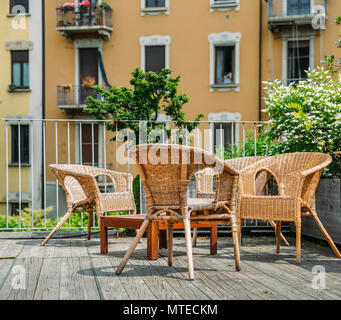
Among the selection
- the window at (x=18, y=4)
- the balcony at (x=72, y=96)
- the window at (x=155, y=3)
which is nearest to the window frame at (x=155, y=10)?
the window at (x=155, y=3)

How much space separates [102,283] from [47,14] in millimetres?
18683

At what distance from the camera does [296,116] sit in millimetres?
4848

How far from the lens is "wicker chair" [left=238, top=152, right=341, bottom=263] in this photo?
4.12 metres

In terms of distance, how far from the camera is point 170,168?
11.3 ft

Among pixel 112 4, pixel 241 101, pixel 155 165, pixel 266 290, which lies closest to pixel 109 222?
pixel 155 165

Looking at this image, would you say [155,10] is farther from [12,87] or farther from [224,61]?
[12,87]

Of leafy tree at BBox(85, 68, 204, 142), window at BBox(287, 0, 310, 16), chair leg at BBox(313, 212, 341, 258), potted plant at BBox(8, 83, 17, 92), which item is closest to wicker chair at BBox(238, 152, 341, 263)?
chair leg at BBox(313, 212, 341, 258)

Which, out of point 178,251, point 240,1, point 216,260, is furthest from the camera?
point 240,1

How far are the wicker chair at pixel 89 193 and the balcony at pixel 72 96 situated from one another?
14.5 metres

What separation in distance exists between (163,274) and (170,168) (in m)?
0.70

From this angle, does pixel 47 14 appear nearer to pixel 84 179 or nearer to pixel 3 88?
pixel 3 88

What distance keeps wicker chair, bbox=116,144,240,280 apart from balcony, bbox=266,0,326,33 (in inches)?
655

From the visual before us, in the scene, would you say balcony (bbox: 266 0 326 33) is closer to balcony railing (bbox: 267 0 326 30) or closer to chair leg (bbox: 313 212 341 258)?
balcony railing (bbox: 267 0 326 30)

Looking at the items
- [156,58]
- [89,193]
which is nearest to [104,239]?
[89,193]
